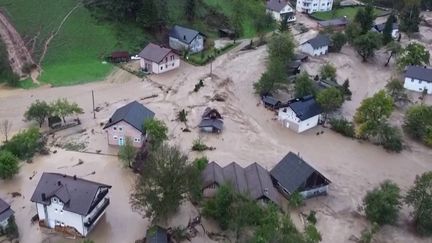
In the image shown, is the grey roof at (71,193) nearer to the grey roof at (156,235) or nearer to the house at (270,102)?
the grey roof at (156,235)

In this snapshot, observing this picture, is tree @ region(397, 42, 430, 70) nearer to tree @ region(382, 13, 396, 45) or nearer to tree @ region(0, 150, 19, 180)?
tree @ region(382, 13, 396, 45)

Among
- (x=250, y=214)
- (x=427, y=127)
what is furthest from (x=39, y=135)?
(x=427, y=127)

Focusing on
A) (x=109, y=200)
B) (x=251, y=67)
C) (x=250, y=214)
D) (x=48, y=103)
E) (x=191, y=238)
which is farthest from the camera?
(x=251, y=67)

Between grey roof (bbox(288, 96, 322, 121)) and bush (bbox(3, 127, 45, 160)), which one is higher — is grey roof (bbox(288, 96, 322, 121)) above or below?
above

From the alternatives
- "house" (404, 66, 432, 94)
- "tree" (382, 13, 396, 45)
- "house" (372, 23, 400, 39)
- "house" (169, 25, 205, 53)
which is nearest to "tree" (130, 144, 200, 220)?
"house" (169, 25, 205, 53)

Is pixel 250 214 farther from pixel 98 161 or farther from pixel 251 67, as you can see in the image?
pixel 251 67
